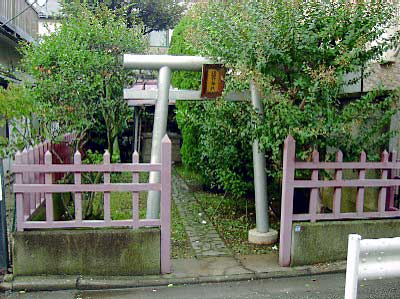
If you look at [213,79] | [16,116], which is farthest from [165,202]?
[16,116]

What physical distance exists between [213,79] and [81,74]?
250 cm

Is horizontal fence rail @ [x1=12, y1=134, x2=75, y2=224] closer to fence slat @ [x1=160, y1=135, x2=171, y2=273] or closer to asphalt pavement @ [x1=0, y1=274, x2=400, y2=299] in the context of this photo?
asphalt pavement @ [x1=0, y1=274, x2=400, y2=299]

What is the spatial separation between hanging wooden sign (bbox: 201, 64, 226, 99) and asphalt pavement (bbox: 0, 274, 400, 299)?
2.55m

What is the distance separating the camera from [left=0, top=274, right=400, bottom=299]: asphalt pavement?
4660mm

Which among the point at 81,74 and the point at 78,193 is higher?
the point at 81,74

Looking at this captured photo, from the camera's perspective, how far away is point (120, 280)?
4961 millimetres

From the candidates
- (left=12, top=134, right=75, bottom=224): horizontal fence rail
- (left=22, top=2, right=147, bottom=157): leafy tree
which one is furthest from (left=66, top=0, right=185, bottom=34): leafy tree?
(left=12, top=134, right=75, bottom=224): horizontal fence rail

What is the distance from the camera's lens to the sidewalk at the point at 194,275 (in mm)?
4789

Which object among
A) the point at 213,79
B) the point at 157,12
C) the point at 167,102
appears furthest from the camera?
the point at 157,12

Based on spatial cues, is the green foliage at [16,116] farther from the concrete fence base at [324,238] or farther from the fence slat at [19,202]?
the concrete fence base at [324,238]

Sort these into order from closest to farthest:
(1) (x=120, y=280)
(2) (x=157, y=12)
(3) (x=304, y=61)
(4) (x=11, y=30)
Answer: (1) (x=120, y=280), (3) (x=304, y=61), (4) (x=11, y=30), (2) (x=157, y=12)

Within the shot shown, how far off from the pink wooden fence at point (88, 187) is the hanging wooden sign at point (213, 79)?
1.24 metres

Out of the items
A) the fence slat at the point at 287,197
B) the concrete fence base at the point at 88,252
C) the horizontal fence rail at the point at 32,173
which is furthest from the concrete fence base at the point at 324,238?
the horizontal fence rail at the point at 32,173

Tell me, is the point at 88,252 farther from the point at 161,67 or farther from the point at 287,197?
the point at 161,67
